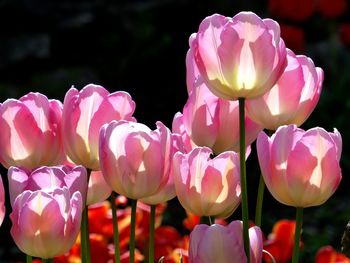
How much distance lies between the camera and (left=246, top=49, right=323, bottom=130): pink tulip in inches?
52.1

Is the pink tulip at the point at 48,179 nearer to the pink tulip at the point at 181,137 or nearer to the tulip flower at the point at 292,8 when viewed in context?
the pink tulip at the point at 181,137

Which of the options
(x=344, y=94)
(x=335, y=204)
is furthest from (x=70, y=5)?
(x=335, y=204)

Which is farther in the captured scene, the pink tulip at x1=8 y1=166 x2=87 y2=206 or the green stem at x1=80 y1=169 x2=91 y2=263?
the green stem at x1=80 y1=169 x2=91 y2=263

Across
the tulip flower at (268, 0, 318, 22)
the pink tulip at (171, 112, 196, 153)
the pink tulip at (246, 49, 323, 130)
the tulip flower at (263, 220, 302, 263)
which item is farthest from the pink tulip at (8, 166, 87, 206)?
the tulip flower at (268, 0, 318, 22)

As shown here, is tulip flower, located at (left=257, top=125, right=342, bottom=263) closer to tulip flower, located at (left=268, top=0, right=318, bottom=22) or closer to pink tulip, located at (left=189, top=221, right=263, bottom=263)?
pink tulip, located at (left=189, top=221, right=263, bottom=263)

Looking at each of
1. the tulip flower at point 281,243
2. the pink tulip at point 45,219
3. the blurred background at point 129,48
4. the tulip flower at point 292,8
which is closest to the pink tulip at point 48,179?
the pink tulip at point 45,219

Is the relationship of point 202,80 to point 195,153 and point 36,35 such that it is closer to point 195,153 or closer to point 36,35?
point 195,153

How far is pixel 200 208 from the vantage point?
1272 mm

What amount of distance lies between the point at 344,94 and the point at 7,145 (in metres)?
5.03

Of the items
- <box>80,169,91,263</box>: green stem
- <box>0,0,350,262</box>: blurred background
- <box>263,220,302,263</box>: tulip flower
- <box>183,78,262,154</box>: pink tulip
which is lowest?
<box>0,0,350,262</box>: blurred background

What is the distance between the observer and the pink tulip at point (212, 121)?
4.40 feet

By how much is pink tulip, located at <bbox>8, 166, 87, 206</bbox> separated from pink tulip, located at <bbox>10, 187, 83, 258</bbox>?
0.02 m

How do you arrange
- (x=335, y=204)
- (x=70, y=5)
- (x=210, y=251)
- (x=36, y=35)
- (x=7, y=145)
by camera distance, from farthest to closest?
(x=70, y=5) < (x=36, y=35) < (x=335, y=204) < (x=7, y=145) < (x=210, y=251)

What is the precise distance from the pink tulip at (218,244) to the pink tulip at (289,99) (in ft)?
0.50
